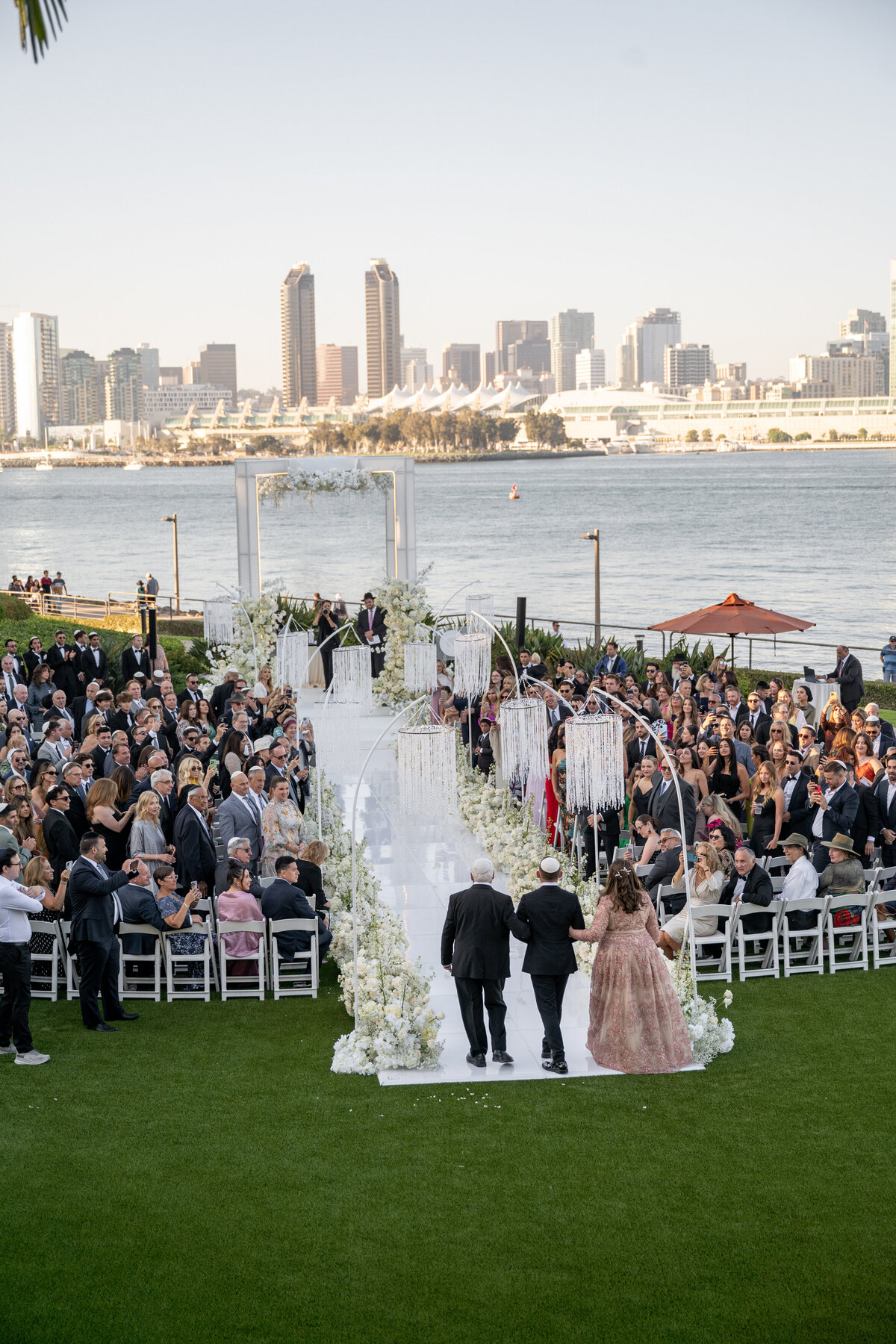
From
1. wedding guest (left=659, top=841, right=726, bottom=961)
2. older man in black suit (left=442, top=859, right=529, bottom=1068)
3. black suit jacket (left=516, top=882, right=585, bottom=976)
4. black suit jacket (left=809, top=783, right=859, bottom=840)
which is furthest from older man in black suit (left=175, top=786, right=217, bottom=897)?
black suit jacket (left=809, top=783, right=859, bottom=840)

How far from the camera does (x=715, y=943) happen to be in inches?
385

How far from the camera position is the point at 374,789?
1515 cm

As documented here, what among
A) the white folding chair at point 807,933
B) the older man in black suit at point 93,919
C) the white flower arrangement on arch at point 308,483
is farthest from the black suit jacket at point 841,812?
the white flower arrangement on arch at point 308,483

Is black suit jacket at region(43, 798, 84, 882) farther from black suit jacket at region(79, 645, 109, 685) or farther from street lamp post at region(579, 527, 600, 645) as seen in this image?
street lamp post at region(579, 527, 600, 645)

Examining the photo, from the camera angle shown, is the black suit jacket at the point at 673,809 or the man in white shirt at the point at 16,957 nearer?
the man in white shirt at the point at 16,957

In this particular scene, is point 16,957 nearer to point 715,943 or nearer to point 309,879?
point 309,879

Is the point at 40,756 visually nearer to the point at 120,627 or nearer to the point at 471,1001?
the point at 471,1001

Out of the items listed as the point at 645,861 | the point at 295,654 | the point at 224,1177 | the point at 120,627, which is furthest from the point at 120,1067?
the point at 120,627

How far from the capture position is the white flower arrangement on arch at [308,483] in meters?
21.5

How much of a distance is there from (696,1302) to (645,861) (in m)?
4.77

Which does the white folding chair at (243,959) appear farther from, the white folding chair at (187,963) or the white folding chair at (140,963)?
the white folding chair at (140,963)

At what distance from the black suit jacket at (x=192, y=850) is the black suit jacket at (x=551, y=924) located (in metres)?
2.93

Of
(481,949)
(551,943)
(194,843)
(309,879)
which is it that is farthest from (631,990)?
(194,843)

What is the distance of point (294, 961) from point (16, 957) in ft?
7.17
